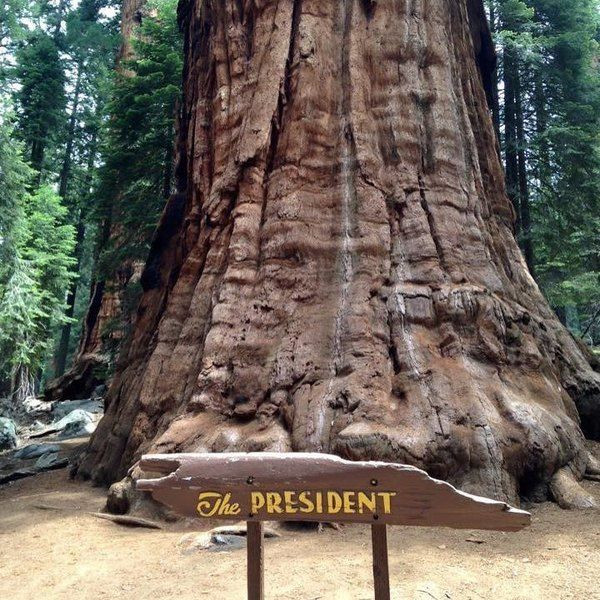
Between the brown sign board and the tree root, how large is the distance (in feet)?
11.0

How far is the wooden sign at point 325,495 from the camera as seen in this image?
254 cm

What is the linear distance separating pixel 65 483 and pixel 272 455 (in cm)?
730

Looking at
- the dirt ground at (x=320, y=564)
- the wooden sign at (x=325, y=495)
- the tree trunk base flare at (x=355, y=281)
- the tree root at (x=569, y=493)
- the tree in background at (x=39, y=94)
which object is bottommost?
the dirt ground at (x=320, y=564)

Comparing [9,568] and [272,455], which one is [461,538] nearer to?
[272,455]

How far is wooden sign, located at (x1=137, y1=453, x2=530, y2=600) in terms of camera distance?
8.32 feet

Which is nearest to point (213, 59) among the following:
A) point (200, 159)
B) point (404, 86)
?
point (200, 159)

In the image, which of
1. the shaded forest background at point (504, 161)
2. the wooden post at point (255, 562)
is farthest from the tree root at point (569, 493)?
the shaded forest background at point (504, 161)

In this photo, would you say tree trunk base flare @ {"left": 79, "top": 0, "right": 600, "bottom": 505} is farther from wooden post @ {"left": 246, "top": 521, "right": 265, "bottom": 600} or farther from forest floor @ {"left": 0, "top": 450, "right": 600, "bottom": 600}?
wooden post @ {"left": 246, "top": 521, "right": 265, "bottom": 600}

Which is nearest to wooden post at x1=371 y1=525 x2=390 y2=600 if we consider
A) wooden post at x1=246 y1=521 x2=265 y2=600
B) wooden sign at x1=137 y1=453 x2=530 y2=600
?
wooden sign at x1=137 y1=453 x2=530 y2=600

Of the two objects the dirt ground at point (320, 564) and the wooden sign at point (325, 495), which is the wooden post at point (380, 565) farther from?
the dirt ground at point (320, 564)

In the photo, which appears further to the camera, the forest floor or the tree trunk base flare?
the tree trunk base flare

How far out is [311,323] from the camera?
257 inches

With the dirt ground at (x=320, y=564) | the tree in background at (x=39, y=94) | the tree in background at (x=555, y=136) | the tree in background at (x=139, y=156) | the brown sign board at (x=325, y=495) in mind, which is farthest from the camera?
the tree in background at (x=39, y=94)

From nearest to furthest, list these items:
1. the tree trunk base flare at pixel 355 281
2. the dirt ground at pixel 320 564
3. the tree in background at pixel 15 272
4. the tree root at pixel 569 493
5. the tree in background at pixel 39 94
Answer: the dirt ground at pixel 320 564 → the tree root at pixel 569 493 → the tree trunk base flare at pixel 355 281 → the tree in background at pixel 15 272 → the tree in background at pixel 39 94
